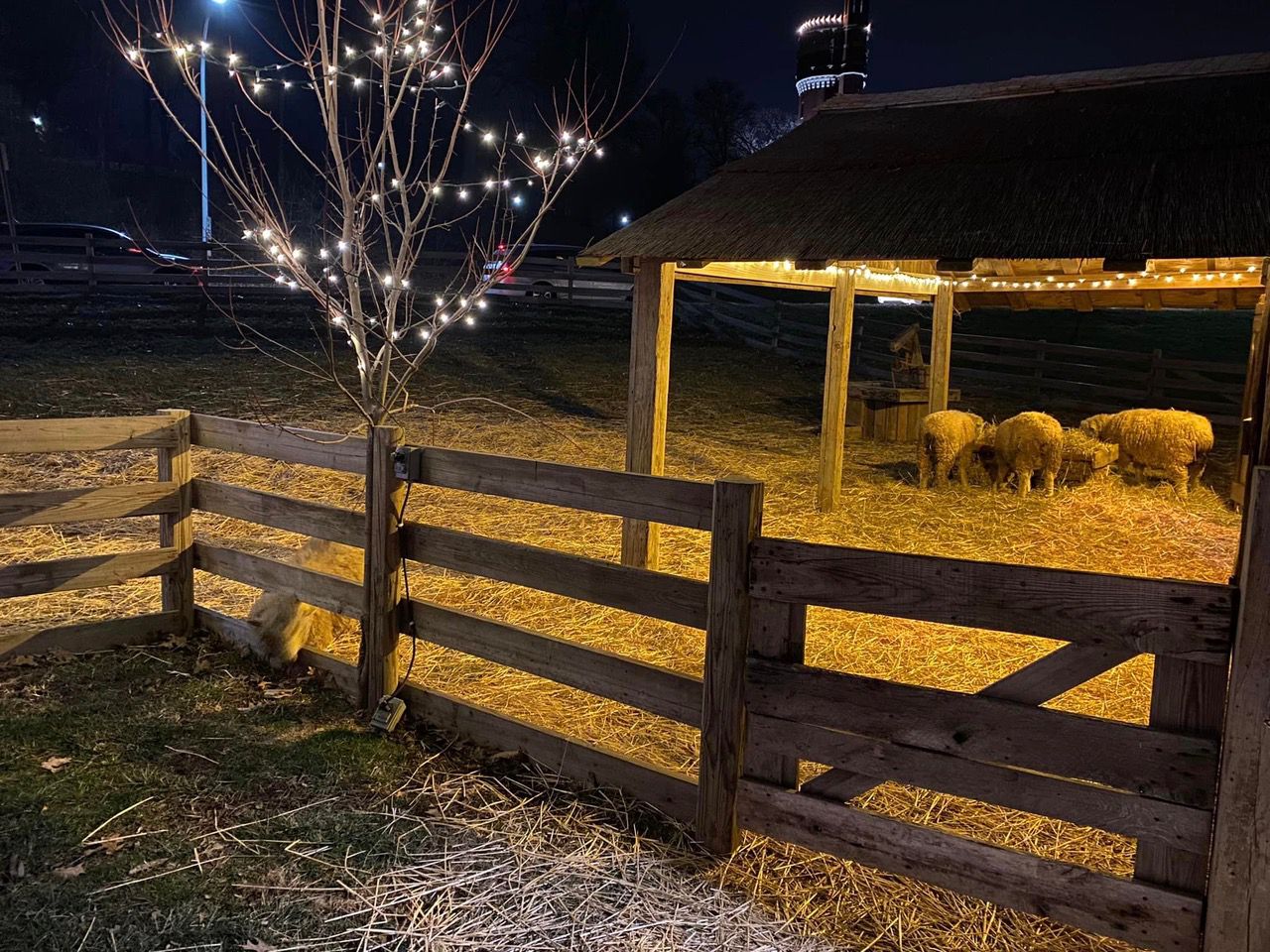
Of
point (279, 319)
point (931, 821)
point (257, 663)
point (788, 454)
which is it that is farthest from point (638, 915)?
point (279, 319)

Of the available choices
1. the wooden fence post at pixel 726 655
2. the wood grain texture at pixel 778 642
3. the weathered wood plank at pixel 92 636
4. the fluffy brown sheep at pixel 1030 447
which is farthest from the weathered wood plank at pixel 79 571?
the fluffy brown sheep at pixel 1030 447

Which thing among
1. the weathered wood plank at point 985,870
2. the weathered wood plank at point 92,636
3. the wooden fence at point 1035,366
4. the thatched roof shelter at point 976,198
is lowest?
the weathered wood plank at point 92,636

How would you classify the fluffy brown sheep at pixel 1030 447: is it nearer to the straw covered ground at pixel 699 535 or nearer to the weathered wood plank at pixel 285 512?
the straw covered ground at pixel 699 535

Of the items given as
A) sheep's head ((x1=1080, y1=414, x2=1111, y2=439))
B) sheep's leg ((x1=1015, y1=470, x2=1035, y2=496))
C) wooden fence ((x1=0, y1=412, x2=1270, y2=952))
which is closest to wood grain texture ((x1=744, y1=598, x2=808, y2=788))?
wooden fence ((x1=0, y1=412, x2=1270, y2=952))

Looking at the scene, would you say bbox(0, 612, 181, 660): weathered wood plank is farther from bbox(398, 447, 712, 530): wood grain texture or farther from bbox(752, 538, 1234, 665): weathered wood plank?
bbox(752, 538, 1234, 665): weathered wood plank

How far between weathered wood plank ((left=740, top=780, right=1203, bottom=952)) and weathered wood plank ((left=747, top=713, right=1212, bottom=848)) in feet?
0.52

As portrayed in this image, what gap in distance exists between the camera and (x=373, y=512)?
4613 mm

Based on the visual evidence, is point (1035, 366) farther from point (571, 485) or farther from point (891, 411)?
point (571, 485)

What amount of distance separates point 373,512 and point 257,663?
4.33 feet

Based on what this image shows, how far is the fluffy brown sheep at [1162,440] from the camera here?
35.7ft

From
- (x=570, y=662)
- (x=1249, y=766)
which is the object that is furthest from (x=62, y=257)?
(x=1249, y=766)

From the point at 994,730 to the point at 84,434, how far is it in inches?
190

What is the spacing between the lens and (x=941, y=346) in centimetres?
1280

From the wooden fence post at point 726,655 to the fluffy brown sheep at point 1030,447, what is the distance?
26.4 feet
